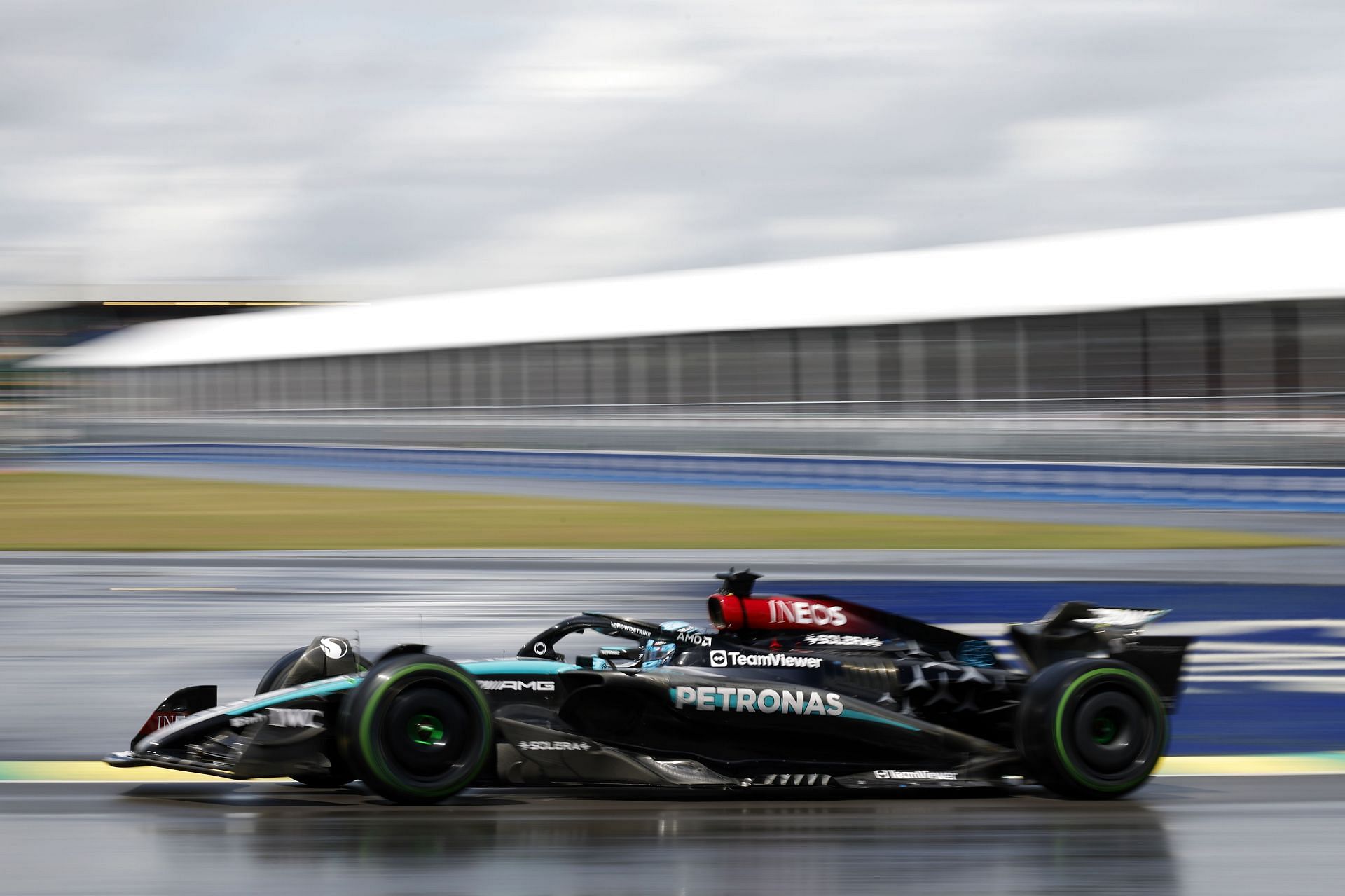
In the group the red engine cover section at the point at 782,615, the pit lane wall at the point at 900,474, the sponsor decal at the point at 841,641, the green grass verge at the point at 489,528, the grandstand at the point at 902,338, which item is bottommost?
Result: the sponsor decal at the point at 841,641

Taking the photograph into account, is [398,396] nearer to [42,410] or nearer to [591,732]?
[42,410]

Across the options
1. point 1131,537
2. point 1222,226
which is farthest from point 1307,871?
point 1222,226

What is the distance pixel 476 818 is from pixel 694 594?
724 cm

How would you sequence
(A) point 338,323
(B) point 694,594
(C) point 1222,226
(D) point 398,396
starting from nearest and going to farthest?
(B) point 694,594, (C) point 1222,226, (D) point 398,396, (A) point 338,323

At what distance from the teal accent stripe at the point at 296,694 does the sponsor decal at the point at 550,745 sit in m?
0.57

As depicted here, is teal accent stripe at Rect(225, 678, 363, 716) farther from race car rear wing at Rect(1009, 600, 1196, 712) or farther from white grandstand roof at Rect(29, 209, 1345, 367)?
white grandstand roof at Rect(29, 209, 1345, 367)

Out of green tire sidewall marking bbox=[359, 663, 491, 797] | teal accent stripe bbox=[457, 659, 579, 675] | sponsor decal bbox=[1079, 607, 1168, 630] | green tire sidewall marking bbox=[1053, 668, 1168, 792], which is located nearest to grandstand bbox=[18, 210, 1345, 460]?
sponsor decal bbox=[1079, 607, 1168, 630]

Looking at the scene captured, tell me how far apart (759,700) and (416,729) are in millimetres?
1140

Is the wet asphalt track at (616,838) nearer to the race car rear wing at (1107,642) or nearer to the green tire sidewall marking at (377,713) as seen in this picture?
the green tire sidewall marking at (377,713)

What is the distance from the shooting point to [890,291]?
1131 inches

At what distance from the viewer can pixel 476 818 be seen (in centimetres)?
524

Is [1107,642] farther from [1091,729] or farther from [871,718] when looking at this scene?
[871,718]

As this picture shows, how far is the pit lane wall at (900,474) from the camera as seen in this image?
66.0 ft

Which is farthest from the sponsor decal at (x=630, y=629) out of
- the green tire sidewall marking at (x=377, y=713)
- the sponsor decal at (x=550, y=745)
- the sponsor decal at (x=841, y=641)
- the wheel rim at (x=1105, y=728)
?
the wheel rim at (x=1105, y=728)
